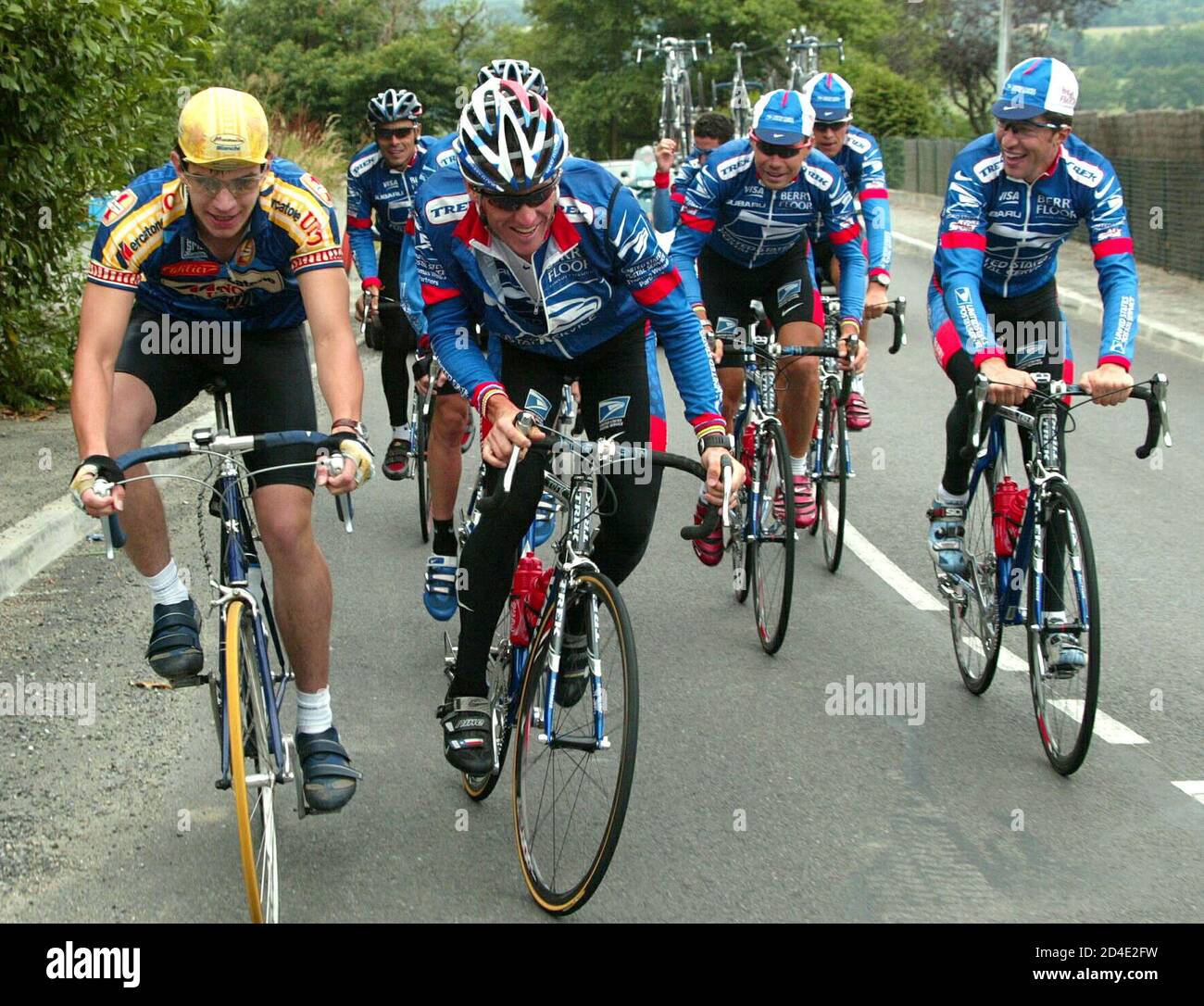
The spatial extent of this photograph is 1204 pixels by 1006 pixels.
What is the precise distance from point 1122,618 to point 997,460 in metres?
1.27

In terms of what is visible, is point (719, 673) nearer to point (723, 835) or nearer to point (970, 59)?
point (723, 835)

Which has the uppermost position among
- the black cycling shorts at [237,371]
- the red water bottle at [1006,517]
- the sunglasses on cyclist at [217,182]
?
the sunglasses on cyclist at [217,182]

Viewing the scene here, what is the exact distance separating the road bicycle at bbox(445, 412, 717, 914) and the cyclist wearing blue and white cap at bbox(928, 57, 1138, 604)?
5.67 ft

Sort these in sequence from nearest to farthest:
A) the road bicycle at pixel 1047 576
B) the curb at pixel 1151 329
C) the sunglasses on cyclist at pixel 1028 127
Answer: the road bicycle at pixel 1047 576
the sunglasses on cyclist at pixel 1028 127
the curb at pixel 1151 329

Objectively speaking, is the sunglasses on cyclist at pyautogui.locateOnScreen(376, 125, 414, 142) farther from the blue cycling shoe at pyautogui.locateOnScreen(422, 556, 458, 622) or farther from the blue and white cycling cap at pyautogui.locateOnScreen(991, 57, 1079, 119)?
the blue and white cycling cap at pyautogui.locateOnScreen(991, 57, 1079, 119)

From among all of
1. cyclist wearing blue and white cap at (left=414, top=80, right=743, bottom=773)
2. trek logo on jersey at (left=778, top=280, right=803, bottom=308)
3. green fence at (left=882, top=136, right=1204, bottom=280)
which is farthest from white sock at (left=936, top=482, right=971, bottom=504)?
green fence at (left=882, top=136, right=1204, bottom=280)

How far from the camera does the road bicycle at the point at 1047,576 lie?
5145 millimetres

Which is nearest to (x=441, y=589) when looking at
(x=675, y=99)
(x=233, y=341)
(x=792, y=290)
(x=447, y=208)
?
(x=233, y=341)

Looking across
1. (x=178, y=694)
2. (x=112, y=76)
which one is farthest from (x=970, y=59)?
(x=178, y=694)

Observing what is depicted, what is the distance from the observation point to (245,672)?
4.27 m

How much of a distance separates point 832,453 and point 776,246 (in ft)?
3.99

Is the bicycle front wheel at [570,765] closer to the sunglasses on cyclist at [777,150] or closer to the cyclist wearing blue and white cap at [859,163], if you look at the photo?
the sunglasses on cyclist at [777,150]

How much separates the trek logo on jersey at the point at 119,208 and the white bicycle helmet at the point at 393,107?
14.1ft

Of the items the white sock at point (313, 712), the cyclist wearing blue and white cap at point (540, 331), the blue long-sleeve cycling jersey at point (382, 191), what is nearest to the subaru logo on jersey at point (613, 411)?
the cyclist wearing blue and white cap at point (540, 331)
